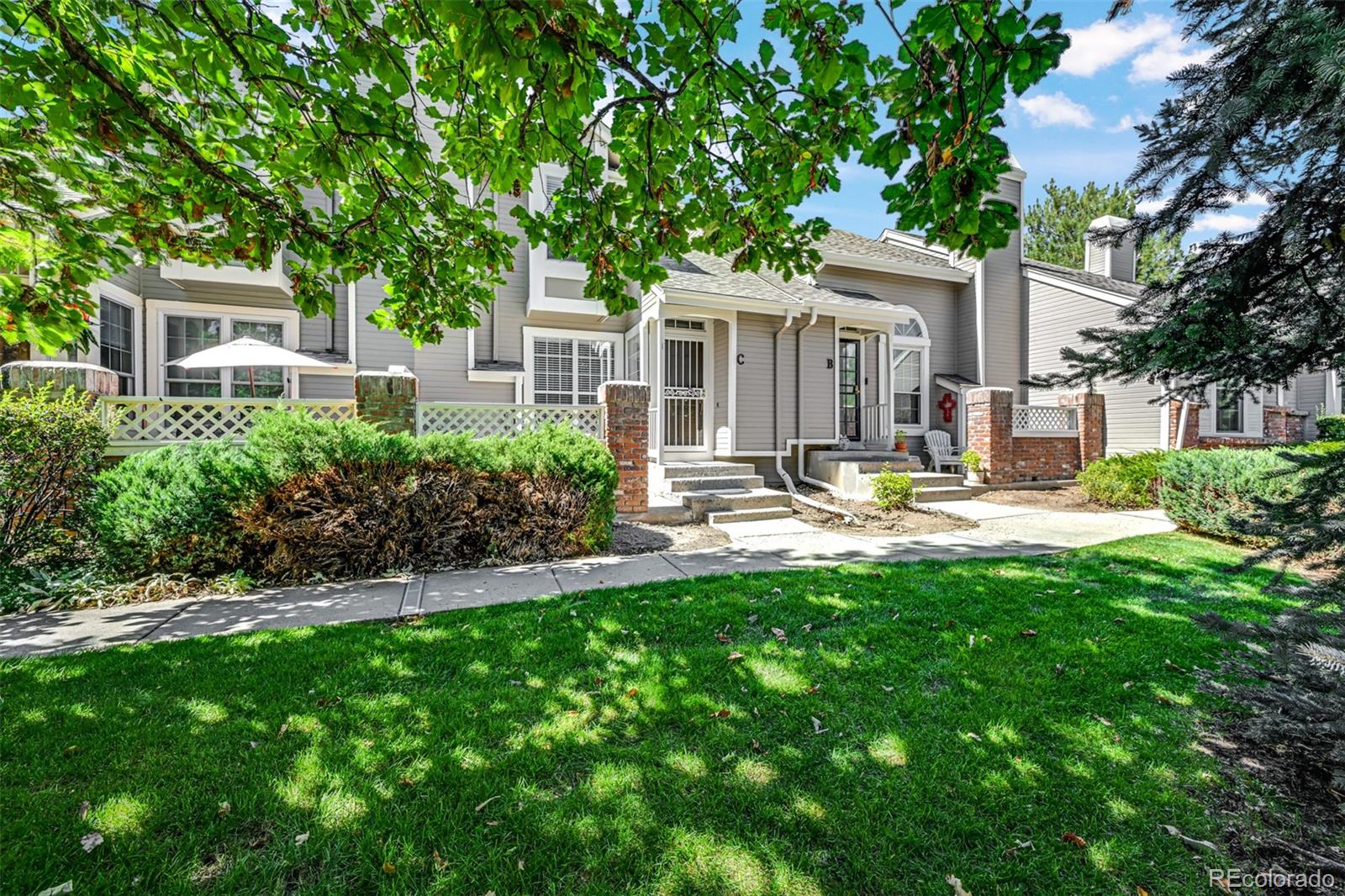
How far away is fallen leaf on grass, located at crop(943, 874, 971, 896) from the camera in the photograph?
171cm

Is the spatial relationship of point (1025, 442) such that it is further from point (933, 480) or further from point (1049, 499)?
point (933, 480)

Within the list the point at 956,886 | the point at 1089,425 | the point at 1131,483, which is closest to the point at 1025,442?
the point at 1089,425

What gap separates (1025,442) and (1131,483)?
225cm

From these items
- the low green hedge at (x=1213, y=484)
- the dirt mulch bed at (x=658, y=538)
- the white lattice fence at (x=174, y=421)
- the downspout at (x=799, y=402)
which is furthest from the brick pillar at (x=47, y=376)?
the low green hedge at (x=1213, y=484)

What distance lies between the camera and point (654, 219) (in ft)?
13.1

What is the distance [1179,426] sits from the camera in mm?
11578

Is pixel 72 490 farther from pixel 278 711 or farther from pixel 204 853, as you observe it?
pixel 204 853

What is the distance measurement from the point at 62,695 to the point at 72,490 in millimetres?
3671

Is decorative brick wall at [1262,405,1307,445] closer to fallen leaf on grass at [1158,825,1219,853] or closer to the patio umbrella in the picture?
fallen leaf on grass at [1158,825,1219,853]

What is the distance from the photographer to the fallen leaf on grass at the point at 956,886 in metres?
1.71

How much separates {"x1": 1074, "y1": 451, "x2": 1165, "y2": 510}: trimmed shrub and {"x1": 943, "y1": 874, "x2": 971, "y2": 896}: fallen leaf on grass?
403 inches

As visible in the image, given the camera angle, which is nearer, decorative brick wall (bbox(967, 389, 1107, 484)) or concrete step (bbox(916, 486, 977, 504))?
concrete step (bbox(916, 486, 977, 504))

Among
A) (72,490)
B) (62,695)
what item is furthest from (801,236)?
(72,490)

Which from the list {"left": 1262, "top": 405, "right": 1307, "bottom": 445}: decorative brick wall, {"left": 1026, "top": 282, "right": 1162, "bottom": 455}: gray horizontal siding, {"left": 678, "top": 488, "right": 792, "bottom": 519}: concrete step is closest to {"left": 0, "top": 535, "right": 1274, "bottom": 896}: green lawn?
{"left": 678, "top": 488, "right": 792, "bottom": 519}: concrete step
